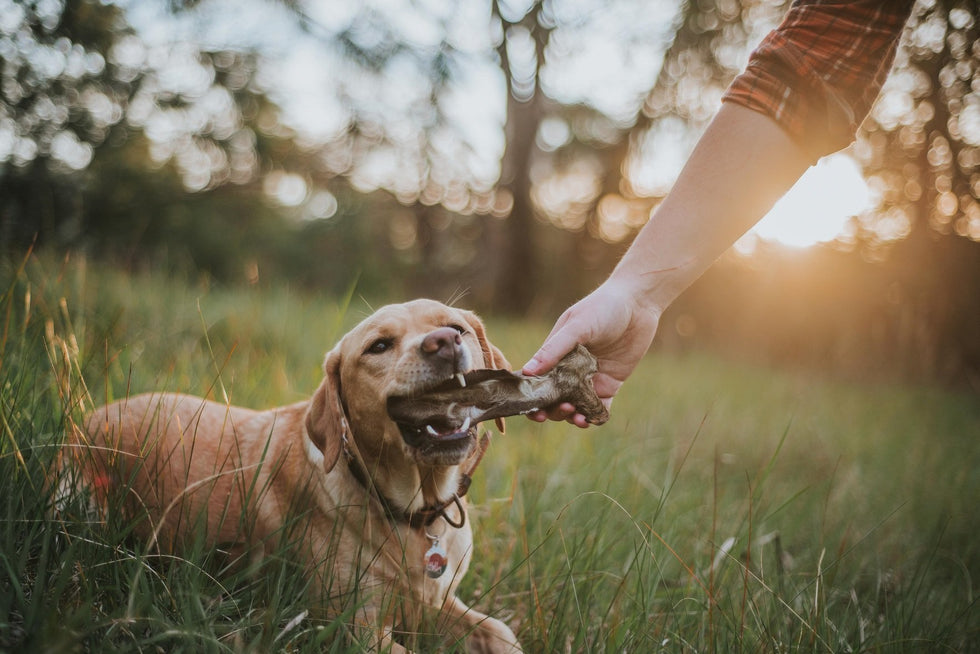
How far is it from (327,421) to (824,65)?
7.49 ft

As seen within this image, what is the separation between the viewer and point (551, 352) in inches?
76.9

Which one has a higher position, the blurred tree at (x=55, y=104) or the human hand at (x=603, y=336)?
the blurred tree at (x=55, y=104)

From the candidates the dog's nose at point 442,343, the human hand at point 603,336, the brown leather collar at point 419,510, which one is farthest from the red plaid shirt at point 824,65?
the brown leather collar at point 419,510

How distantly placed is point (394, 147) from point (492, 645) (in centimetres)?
1606

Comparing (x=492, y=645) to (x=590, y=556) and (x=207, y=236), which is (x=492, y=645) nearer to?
(x=590, y=556)

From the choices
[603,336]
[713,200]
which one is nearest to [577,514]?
[603,336]

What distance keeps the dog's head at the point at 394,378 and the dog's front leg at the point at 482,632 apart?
0.59 metres

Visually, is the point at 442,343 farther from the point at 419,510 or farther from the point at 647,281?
the point at 647,281

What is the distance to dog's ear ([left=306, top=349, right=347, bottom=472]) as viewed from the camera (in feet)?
7.16

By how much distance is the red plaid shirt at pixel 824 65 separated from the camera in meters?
1.94

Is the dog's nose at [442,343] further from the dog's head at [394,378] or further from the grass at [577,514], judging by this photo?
the grass at [577,514]

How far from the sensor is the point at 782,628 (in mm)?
2053

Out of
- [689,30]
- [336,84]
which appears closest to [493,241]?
[336,84]

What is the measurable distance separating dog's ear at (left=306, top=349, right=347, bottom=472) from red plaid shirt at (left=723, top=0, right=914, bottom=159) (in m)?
1.94
